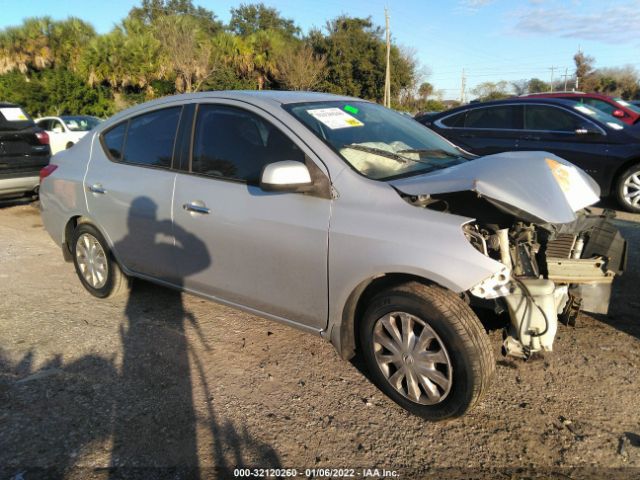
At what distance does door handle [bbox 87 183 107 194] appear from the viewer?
4.17 metres

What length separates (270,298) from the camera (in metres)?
3.26

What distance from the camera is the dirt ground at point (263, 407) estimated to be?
8.29 feet

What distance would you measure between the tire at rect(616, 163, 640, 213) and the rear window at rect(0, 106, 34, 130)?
902 cm

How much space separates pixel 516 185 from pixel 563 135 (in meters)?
5.43

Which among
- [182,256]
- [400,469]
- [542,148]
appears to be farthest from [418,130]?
[542,148]

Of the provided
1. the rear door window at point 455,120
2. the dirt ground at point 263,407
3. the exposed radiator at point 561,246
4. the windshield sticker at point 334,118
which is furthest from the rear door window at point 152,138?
the rear door window at point 455,120

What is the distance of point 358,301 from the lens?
2.96 meters

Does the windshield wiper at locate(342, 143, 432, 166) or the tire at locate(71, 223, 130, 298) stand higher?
the windshield wiper at locate(342, 143, 432, 166)

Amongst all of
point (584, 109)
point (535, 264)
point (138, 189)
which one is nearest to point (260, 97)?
point (138, 189)

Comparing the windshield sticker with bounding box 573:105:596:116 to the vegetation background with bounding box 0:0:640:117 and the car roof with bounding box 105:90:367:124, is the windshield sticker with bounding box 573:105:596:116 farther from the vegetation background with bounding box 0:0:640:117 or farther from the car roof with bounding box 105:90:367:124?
the vegetation background with bounding box 0:0:640:117

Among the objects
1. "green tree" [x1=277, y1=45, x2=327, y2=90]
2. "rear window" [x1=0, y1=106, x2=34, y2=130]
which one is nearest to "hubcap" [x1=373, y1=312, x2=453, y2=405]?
"rear window" [x1=0, y1=106, x2=34, y2=130]

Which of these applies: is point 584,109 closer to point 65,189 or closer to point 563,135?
point 563,135

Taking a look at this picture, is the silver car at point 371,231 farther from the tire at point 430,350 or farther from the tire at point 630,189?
the tire at point 630,189

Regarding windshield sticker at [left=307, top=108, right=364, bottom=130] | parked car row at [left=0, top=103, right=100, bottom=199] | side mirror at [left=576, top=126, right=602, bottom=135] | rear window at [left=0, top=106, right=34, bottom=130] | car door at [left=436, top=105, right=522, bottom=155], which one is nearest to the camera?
windshield sticker at [left=307, top=108, right=364, bottom=130]
